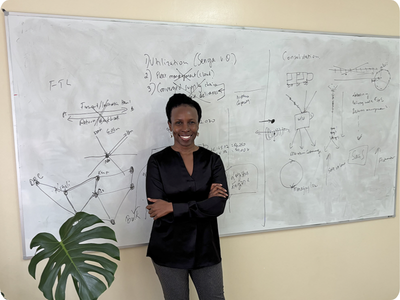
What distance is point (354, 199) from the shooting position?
242 centimetres

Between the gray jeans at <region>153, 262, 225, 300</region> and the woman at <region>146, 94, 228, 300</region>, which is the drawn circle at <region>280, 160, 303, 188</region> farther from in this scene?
the gray jeans at <region>153, 262, 225, 300</region>

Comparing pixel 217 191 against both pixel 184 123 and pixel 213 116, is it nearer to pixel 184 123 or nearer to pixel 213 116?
pixel 184 123

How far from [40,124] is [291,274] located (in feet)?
6.46

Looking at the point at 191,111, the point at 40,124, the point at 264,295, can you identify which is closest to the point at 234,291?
the point at 264,295

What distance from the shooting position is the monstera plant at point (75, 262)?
1.32 meters

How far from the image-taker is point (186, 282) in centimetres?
172

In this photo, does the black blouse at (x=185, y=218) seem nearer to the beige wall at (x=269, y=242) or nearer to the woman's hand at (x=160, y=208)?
the woman's hand at (x=160, y=208)

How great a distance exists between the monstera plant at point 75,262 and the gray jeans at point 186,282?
1.21 ft

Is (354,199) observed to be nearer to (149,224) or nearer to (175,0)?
(149,224)

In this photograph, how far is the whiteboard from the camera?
185cm

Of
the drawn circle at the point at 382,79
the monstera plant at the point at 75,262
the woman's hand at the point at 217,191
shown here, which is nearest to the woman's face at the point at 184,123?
the woman's hand at the point at 217,191

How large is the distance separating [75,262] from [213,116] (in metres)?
1.20

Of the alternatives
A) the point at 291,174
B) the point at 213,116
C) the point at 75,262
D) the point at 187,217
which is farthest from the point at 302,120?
the point at 75,262

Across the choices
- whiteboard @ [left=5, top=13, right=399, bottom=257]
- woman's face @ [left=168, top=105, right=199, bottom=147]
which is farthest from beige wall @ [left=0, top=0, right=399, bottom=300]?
woman's face @ [left=168, top=105, right=199, bottom=147]
